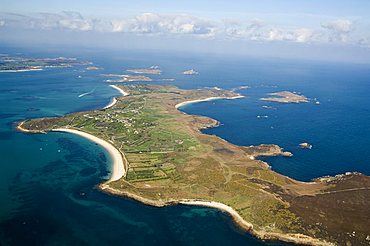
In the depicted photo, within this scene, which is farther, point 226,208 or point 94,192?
point 94,192

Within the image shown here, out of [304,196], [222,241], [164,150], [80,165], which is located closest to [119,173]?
[80,165]

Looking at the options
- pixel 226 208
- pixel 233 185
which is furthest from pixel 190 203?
pixel 233 185

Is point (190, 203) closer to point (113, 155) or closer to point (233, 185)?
point (233, 185)

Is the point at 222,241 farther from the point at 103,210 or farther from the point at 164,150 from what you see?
the point at 164,150

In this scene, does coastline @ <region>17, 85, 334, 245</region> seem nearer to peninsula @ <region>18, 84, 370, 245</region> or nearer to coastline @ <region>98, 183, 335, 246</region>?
coastline @ <region>98, 183, 335, 246</region>

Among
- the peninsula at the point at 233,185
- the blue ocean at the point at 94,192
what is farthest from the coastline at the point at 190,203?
the blue ocean at the point at 94,192

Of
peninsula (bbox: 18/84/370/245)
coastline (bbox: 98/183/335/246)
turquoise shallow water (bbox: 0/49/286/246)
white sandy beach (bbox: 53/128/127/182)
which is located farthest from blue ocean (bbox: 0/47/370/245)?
peninsula (bbox: 18/84/370/245)

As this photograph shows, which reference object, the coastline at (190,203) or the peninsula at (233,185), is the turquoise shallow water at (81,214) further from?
the peninsula at (233,185)

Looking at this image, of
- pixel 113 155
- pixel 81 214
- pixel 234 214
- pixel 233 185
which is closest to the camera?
pixel 81 214

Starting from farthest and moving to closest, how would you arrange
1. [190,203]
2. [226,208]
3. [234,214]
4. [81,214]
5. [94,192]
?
[94,192], [190,203], [226,208], [234,214], [81,214]
